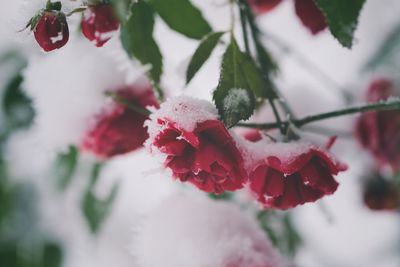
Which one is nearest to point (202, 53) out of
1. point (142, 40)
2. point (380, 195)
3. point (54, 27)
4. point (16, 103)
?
point (142, 40)

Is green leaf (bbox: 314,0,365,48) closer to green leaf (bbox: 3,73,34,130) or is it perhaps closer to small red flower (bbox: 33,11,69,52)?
small red flower (bbox: 33,11,69,52)

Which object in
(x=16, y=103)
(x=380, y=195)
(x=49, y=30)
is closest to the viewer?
(x=49, y=30)

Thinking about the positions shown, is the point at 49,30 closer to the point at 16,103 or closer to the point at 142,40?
the point at 142,40

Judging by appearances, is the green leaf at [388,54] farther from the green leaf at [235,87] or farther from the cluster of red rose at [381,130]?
the green leaf at [235,87]

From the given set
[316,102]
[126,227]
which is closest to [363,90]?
[316,102]

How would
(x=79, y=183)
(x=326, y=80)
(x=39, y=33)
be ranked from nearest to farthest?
(x=39, y=33)
(x=326, y=80)
(x=79, y=183)

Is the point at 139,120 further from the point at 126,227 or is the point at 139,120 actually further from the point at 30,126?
the point at 126,227
